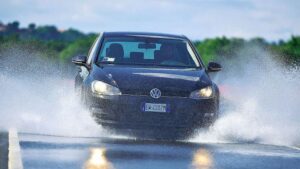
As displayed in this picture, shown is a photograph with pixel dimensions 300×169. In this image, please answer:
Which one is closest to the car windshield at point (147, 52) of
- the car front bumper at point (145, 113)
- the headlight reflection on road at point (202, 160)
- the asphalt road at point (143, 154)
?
the car front bumper at point (145, 113)

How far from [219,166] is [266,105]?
1125 centimetres

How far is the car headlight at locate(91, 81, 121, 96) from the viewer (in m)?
16.7

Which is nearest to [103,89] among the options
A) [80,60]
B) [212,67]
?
[80,60]

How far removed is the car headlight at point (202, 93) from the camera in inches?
660

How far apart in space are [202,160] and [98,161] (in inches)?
49.7

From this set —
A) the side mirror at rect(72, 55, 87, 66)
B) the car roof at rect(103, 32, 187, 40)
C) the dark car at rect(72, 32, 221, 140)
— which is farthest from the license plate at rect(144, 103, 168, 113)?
the car roof at rect(103, 32, 187, 40)

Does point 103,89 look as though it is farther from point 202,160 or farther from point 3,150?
point 202,160

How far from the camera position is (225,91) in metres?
35.3

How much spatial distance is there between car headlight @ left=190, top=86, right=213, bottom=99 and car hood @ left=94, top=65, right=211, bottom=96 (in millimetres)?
54

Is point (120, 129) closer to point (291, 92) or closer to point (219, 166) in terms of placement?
point (219, 166)

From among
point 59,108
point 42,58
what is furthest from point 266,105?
point 42,58

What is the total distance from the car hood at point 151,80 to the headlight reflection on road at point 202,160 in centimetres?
196

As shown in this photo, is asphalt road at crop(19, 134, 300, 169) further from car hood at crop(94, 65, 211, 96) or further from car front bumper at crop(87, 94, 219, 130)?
car hood at crop(94, 65, 211, 96)

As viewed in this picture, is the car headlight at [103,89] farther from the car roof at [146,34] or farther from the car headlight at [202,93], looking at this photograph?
the car roof at [146,34]
